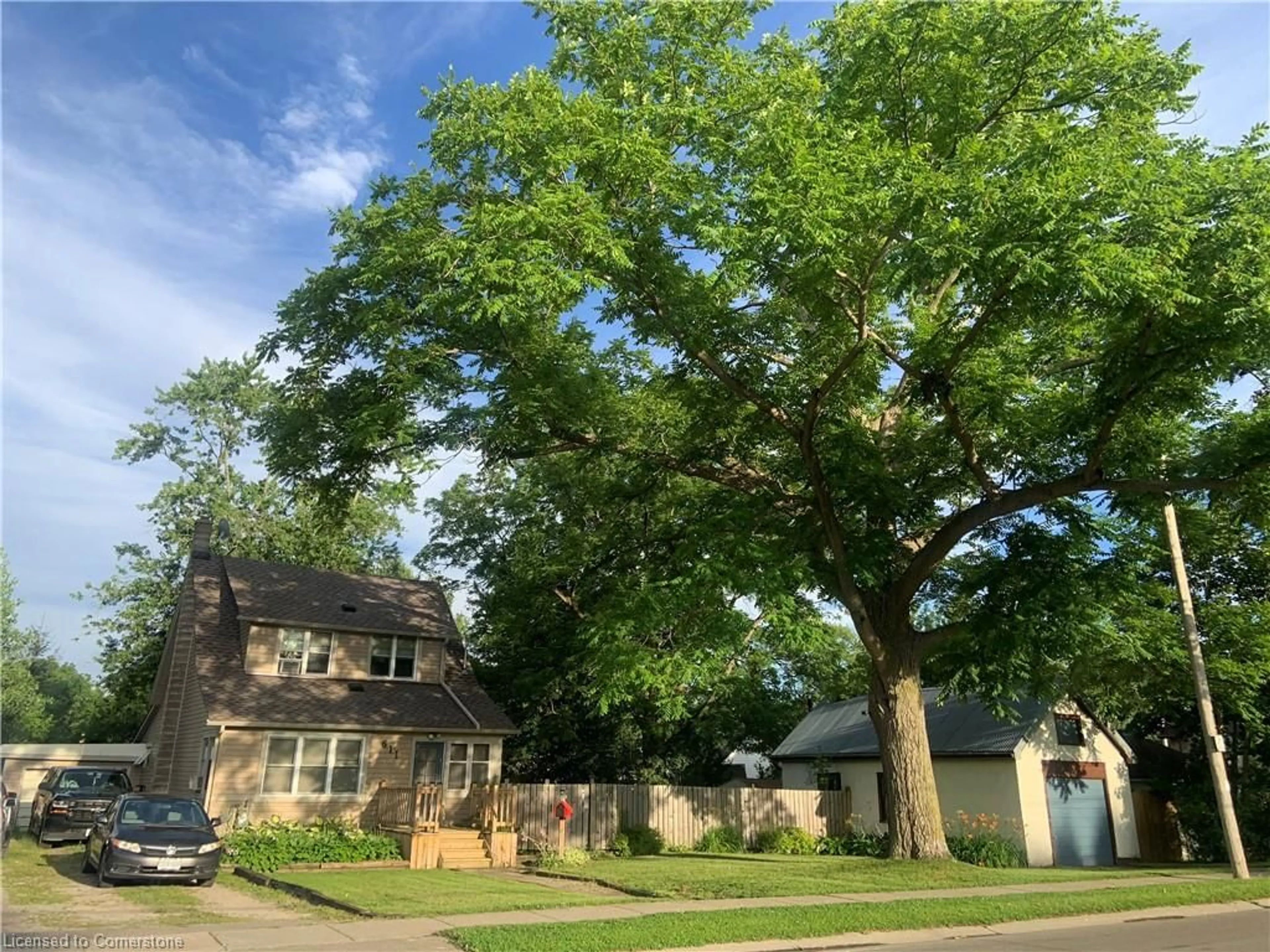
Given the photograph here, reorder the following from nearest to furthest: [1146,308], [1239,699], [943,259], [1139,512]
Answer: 1. [943,259]
2. [1146,308]
3. [1139,512]
4. [1239,699]

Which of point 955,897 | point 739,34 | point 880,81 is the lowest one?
point 955,897

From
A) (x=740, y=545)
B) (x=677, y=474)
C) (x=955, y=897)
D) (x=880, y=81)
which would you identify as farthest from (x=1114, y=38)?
(x=955, y=897)

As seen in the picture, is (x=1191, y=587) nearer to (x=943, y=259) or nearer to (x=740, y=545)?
(x=740, y=545)

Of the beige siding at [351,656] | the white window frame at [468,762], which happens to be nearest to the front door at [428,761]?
the white window frame at [468,762]

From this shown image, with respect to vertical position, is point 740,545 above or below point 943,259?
below

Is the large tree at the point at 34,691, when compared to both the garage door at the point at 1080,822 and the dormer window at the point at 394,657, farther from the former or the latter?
the garage door at the point at 1080,822

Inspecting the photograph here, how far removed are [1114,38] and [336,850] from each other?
2136cm

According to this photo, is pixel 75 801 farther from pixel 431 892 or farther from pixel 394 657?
pixel 431 892

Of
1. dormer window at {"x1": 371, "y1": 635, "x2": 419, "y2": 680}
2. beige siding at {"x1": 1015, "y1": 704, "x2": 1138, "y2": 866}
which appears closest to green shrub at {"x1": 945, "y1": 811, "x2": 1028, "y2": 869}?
beige siding at {"x1": 1015, "y1": 704, "x2": 1138, "y2": 866}

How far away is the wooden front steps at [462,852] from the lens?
20.3 metres

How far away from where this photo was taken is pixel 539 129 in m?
14.6

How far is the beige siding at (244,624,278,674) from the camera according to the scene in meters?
24.7

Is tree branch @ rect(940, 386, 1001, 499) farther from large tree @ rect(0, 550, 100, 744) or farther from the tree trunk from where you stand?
large tree @ rect(0, 550, 100, 744)

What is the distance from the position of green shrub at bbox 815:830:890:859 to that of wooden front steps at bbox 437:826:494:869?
10361 millimetres
